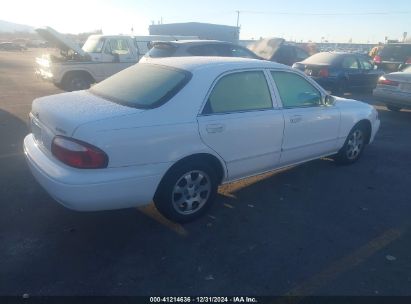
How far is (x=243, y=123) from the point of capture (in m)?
3.94

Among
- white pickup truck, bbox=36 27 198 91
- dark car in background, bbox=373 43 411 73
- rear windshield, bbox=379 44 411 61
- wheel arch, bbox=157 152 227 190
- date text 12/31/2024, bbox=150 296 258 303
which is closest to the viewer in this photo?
date text 12/31/2024, bbox=150 296 258 303

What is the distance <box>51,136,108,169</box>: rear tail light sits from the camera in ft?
10.0

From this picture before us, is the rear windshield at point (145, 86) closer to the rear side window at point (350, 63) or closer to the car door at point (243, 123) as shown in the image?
the car door at point (243, 123)

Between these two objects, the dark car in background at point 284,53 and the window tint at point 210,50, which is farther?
the dark car in background at point 284,53

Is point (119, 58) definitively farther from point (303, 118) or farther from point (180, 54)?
point (303, 118)

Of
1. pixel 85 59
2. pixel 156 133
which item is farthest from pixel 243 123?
pixel 85 59

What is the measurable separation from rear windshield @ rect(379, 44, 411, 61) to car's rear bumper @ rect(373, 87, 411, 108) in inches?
310

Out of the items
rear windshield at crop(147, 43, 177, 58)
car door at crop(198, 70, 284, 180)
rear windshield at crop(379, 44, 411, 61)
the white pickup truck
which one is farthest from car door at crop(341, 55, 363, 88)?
car door at crop(198, 70, 284, 180)

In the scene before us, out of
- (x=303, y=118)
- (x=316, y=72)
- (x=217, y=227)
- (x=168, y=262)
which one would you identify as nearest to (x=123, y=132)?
(x=168, y=262)

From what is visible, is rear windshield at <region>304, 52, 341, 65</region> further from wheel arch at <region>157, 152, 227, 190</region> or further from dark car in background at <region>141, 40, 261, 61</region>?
wheel arch at <region>157, 152, 227, 190</region>

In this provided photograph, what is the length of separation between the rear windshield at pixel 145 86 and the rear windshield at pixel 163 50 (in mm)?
5265

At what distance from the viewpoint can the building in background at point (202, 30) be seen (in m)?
29.8

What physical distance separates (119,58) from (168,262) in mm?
9940

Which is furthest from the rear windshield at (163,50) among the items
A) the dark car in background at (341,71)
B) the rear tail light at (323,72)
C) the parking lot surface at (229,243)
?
the parking lot surface at (229,243)
